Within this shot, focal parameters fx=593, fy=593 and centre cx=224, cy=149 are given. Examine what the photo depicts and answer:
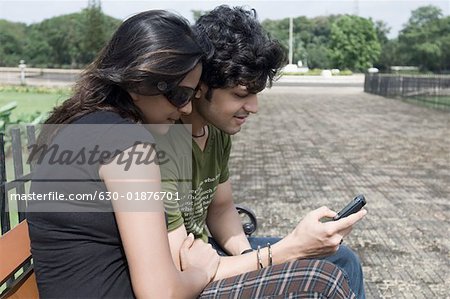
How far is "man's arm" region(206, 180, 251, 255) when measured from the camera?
215 centimetres

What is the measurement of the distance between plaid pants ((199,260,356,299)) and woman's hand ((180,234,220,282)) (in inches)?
4.3

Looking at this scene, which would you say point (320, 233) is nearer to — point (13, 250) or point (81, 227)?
point (81, 227)

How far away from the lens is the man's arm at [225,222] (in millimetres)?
2150

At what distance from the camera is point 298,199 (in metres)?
5.36

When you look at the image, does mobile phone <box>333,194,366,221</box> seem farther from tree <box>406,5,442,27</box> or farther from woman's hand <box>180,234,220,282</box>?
tree <box>406,5,442,27</box>

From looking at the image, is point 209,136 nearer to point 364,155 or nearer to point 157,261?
point 157,261

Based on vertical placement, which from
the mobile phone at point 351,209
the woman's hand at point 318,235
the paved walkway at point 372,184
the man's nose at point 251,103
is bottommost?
the paved walkway at point 372,184

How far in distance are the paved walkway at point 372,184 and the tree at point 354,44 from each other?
47977mm

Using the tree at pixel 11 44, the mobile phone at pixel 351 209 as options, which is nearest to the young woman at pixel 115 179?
the mobile phone at pixel 351 209

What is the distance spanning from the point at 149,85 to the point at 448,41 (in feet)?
191

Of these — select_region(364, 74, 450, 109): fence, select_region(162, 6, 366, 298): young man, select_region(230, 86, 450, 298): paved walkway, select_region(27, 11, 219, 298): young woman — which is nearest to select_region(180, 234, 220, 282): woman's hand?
select_region(162, 6, 366, 298): young man

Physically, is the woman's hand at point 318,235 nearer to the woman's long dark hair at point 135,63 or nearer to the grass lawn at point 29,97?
the woman's long dark hair at point 135,63

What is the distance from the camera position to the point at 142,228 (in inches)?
53.7

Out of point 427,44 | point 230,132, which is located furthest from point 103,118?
point 427,44
